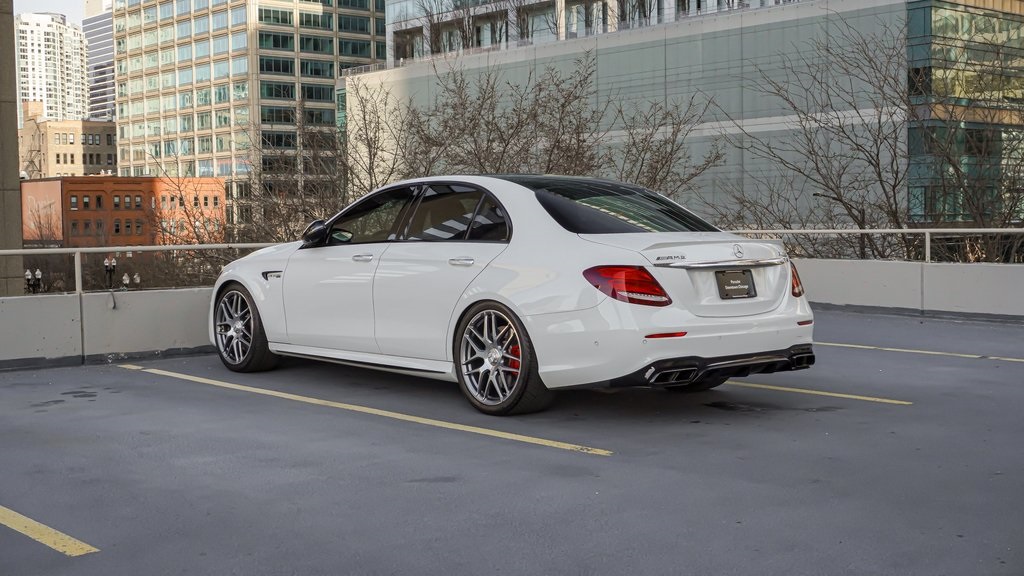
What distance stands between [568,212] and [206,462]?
288 cm

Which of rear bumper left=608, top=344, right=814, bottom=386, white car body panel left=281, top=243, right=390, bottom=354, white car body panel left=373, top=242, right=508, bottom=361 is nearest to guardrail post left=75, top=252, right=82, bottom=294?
white car body panel left=281, top=243, right=390, bottom=354

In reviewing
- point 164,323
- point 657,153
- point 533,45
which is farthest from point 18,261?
point 533,45

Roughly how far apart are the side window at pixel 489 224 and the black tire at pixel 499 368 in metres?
0.51

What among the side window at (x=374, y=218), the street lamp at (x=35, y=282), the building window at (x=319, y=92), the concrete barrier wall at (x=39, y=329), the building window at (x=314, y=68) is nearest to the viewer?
the side window at (x=374, y=218)

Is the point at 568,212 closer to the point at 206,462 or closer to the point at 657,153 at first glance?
the point at 206,462

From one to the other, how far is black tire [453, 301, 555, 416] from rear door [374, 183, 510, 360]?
0.61 feet

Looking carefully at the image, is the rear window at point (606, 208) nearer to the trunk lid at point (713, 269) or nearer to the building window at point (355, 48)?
the trunk lid at point (713, 269)

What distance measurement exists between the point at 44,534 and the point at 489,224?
12.7ft

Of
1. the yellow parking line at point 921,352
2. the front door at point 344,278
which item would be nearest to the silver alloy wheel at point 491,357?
the front door at point 344,278

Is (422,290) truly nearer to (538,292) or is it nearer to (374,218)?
(538,292)

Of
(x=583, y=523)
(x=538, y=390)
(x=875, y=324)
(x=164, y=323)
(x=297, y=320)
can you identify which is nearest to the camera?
(x=583, y=523)

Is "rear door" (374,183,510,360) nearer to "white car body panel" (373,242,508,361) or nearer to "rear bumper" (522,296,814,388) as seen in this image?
"white car body panel" (373,242,508,361)

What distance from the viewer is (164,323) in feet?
38.1

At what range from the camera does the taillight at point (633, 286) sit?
7066 millimetres
